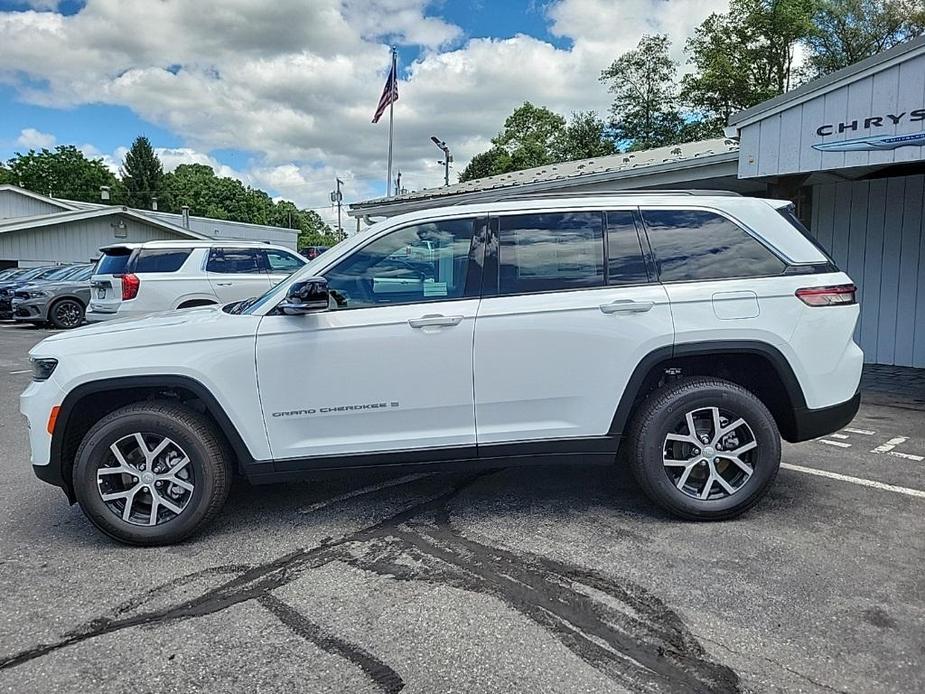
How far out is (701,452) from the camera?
3785 mm

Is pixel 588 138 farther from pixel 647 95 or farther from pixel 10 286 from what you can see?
pixel 10 286

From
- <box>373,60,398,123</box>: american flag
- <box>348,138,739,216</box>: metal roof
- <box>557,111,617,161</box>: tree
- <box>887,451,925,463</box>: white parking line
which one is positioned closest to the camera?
<box>887,451,925,463</box>: white parking line

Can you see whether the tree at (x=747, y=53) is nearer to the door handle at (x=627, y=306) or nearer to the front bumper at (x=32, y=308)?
the front bumper at (x=32, y=308)

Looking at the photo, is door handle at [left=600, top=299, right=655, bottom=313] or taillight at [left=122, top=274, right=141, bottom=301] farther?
taillight at [left=122, top=274, right=141, bottom=301]

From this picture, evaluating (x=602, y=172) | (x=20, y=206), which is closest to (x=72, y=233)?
(x=20, y=206)

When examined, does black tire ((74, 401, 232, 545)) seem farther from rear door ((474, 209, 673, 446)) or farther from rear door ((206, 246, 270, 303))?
rear door ((206, 246, 270, 303))

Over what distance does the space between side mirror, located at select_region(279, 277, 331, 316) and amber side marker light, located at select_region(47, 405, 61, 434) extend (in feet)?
4.14

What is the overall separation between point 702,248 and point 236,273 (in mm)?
7909

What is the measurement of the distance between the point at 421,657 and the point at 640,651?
2.75ft

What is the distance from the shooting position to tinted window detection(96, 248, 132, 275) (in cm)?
985

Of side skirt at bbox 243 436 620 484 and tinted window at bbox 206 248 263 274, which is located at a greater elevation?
tinted window at bbox 206 248 263 274

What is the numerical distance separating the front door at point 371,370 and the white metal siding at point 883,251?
809 centimetres

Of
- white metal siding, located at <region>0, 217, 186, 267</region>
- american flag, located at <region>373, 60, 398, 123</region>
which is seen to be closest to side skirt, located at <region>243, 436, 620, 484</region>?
american flag, located at <region>373, 60, 398, 123</region>

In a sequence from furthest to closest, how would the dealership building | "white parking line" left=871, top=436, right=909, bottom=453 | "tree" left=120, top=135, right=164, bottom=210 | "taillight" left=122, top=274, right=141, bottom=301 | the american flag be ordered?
"tree" left=120, top=135, right=164, bottom=210 < the american flag < "taillight" left=122, top=274, right=141, bottom=301 < the dealership building < "white parking line" left=871, top=436, right=909, bottom=453
